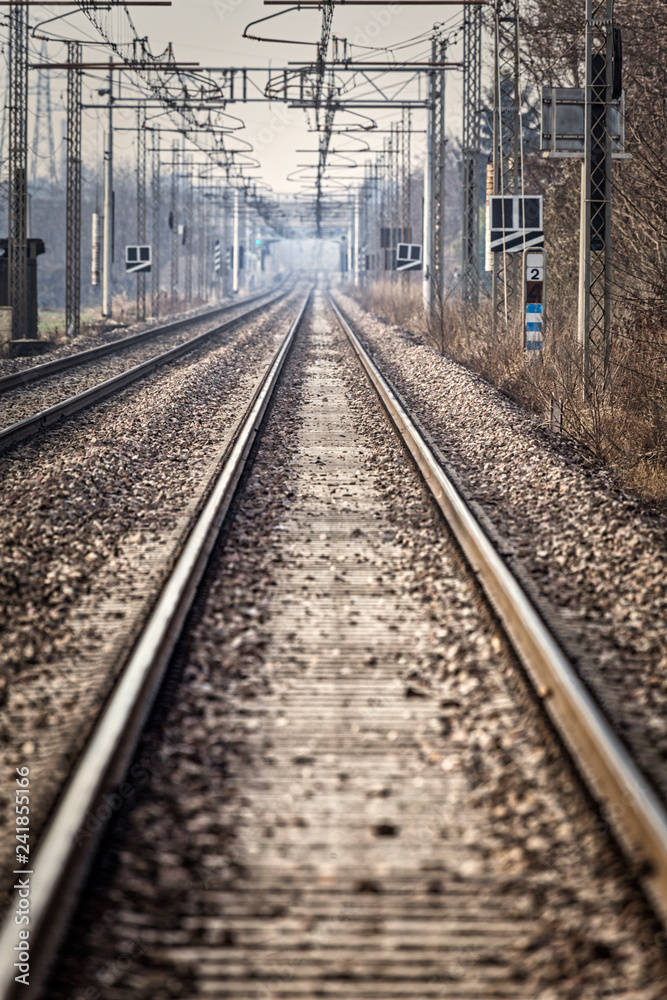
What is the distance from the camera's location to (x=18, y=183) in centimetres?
2508

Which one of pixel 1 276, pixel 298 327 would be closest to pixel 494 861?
pixel 1 276

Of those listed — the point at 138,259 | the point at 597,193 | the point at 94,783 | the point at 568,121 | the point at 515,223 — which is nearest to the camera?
the point at 94,783

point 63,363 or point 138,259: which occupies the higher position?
point 138,259

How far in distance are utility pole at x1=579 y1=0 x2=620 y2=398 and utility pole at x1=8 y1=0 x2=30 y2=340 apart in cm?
1539

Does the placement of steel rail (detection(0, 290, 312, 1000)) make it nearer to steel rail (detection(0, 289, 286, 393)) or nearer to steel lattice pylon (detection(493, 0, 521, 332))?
steel rail (detection(0, 289, 286, 393))

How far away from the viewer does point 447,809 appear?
378 centimetres

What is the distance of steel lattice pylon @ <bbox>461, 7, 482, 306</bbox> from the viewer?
2314 centimetres

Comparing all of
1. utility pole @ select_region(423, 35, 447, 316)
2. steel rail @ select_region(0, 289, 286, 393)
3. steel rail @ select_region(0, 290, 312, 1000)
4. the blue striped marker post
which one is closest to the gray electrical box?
the blue striped marker post

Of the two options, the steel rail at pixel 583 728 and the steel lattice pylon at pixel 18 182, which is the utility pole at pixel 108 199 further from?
the steel rail at pixel 583 728

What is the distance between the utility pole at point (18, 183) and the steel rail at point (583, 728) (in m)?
20.8

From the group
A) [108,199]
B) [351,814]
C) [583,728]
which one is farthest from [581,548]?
[108,199]

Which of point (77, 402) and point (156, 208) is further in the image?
point (156, 208)

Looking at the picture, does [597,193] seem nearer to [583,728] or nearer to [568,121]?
[568,121]

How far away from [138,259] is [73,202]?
19.4ft
